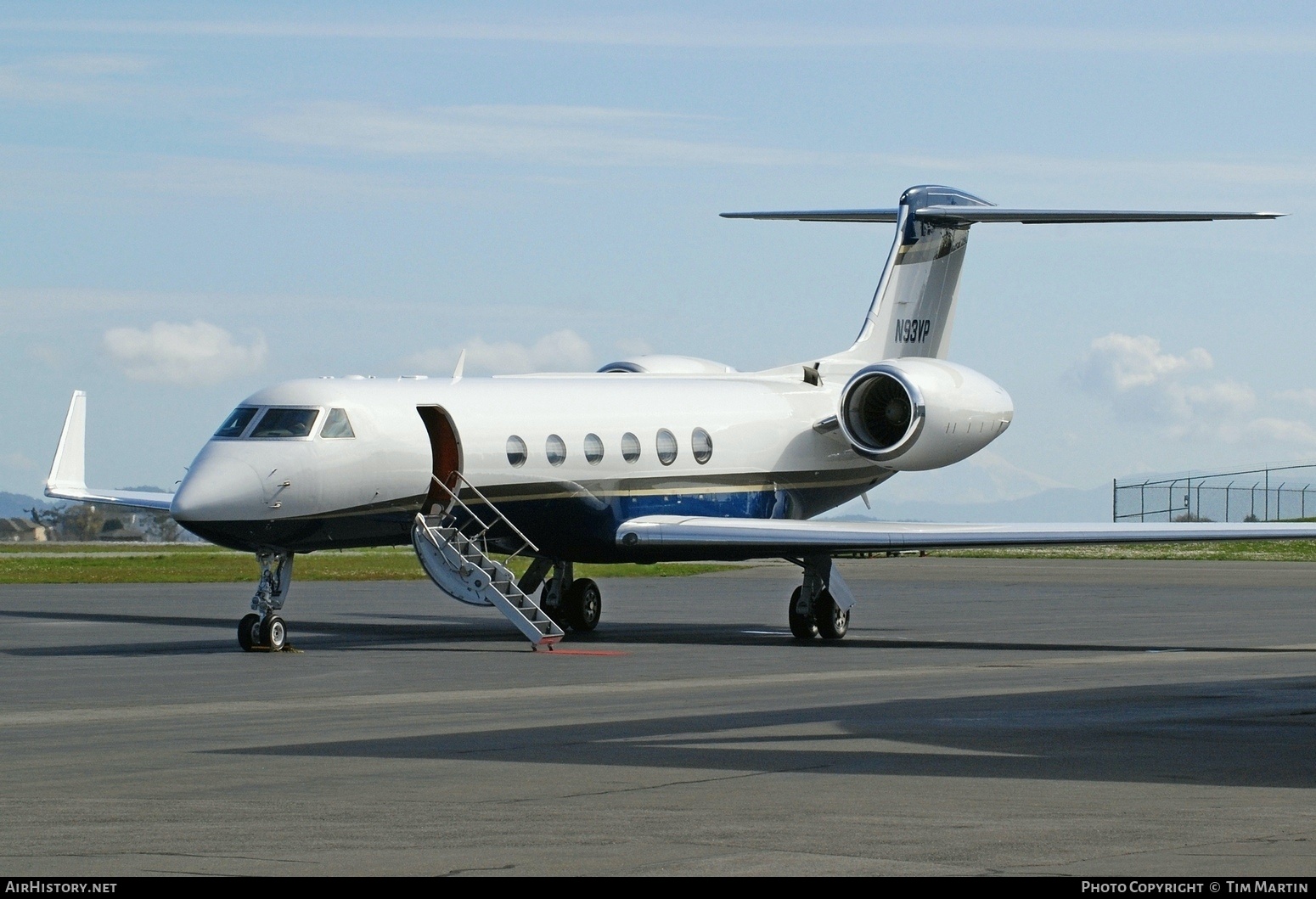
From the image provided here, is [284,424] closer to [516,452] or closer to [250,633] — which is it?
[250,633]

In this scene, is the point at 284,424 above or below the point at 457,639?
above

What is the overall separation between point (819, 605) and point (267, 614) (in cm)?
797

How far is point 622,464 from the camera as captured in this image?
2791 centimetres

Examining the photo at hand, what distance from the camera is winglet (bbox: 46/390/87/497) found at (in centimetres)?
3466

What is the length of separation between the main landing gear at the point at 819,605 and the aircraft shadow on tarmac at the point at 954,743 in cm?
1034

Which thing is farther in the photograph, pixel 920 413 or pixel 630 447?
pixel 920 413

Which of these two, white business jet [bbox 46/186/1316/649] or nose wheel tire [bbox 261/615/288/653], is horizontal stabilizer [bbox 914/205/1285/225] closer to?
white business jet [bbox 46/186/1316/649]

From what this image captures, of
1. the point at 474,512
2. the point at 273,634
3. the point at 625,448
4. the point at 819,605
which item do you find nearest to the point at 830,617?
the point at 819,605

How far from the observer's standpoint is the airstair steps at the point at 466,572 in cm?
2520

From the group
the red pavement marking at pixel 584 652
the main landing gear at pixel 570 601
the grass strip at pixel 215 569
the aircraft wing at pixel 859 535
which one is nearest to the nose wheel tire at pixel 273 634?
the red pavement marking at pixel 584 652

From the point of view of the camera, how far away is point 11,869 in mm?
9031

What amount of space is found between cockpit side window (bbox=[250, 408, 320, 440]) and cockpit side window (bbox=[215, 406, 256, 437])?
17 centimetres

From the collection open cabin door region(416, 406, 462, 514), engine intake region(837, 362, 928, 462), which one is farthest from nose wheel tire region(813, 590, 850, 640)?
open cabin door region(416, 406, 462, 514)
